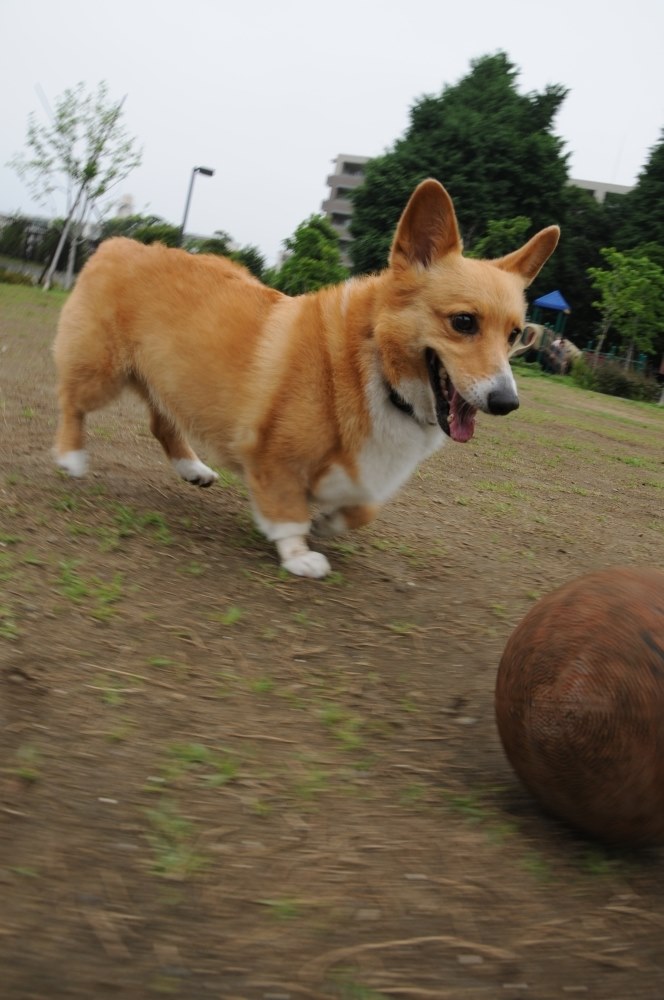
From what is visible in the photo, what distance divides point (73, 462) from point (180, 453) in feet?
1.97

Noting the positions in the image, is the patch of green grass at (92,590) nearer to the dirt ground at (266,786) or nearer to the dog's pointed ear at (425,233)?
the dirt ground at (266,786)

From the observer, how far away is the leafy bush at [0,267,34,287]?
26.6 meters

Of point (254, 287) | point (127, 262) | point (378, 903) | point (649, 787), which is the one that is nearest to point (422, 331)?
point (254, 287)

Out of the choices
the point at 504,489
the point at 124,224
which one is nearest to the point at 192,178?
the point at 124,224

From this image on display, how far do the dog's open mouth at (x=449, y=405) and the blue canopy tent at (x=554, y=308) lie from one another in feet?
127

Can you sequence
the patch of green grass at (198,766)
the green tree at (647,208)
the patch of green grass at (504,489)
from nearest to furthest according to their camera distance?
the patch of green grass at (198,766) → the patch of green grass at (504,489) → the green tree at (647,208)

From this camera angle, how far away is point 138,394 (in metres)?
4.43

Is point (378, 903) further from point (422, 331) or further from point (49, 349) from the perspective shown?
point (49, 349)

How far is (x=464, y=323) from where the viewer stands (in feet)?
10.7

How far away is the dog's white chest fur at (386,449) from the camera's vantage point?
11.3ft

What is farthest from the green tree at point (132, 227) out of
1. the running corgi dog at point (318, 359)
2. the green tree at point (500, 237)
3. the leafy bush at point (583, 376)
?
the running corgi dog at point (318, 359)

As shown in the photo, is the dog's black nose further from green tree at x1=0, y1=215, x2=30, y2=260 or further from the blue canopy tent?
the blue canopy tent

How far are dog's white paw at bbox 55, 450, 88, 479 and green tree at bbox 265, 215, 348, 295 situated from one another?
30.9m

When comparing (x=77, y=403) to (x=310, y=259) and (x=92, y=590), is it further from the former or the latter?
(x=310, y=259)
